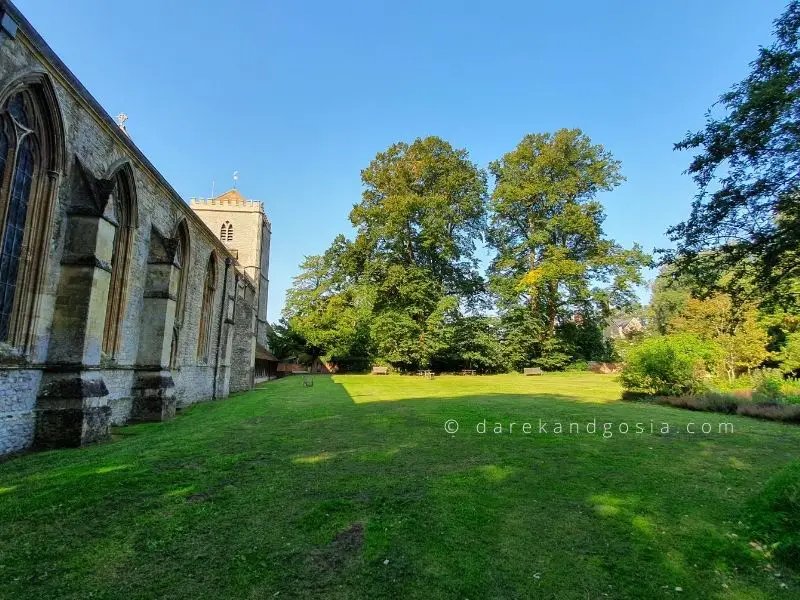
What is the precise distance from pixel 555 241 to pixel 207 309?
29.9m

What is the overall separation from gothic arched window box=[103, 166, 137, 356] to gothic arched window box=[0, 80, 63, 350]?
10.2 feet

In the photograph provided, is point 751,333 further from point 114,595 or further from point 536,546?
point 114,595

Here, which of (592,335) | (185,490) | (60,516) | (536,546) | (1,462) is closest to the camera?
(536,546)

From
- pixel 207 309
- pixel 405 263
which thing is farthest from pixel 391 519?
pixel 405 263

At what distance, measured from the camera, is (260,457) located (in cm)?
733

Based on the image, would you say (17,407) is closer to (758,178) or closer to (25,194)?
(25,194)

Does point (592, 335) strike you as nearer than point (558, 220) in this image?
No

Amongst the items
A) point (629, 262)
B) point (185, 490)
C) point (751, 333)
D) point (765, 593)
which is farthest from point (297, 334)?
point (765, 593)

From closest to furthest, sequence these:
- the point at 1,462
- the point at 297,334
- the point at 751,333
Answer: the point at 1,462 < the point at 751,333 < the point at 297,334

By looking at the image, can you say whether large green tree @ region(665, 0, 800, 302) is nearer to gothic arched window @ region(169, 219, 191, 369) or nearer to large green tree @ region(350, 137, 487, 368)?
gothic arched window @ region(169, 219, 191, 369)

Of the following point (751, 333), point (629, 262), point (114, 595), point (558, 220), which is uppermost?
point (558, 220)

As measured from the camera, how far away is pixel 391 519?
465 centimetres

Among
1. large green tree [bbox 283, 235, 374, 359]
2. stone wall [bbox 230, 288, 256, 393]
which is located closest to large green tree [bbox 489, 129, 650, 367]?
large green tree [bbox 283, 235, 374, 359]

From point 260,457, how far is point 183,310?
1047cm
